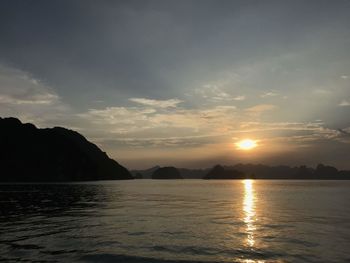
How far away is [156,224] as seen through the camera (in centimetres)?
4606

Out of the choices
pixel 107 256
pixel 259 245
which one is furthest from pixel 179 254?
pixel 259 245

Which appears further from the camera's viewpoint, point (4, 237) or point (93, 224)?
point (93, 224)

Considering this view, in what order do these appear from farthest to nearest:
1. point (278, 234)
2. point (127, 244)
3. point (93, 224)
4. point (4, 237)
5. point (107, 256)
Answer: point (93, 224) → point (278, 234) → point (4, 237) → point (127, 244) → point (107, 256)

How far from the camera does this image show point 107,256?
27.7 meters

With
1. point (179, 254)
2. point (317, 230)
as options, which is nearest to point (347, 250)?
point (317, 230)

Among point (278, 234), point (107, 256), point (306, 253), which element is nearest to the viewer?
point (107, 256)

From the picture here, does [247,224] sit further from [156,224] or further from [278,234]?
[156,224]

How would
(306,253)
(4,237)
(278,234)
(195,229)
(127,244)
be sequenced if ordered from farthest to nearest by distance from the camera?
(195,229) → (278,234) → (4,237) → (127,244) → (306,253)

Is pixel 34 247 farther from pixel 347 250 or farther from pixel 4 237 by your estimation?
pixel 347 250

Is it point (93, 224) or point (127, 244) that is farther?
point (93, 224)

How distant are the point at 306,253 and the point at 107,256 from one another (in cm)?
1777

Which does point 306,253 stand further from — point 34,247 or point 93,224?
point 93,224

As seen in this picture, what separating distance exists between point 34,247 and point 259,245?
21.4m

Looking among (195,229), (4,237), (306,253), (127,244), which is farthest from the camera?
(195,229)
